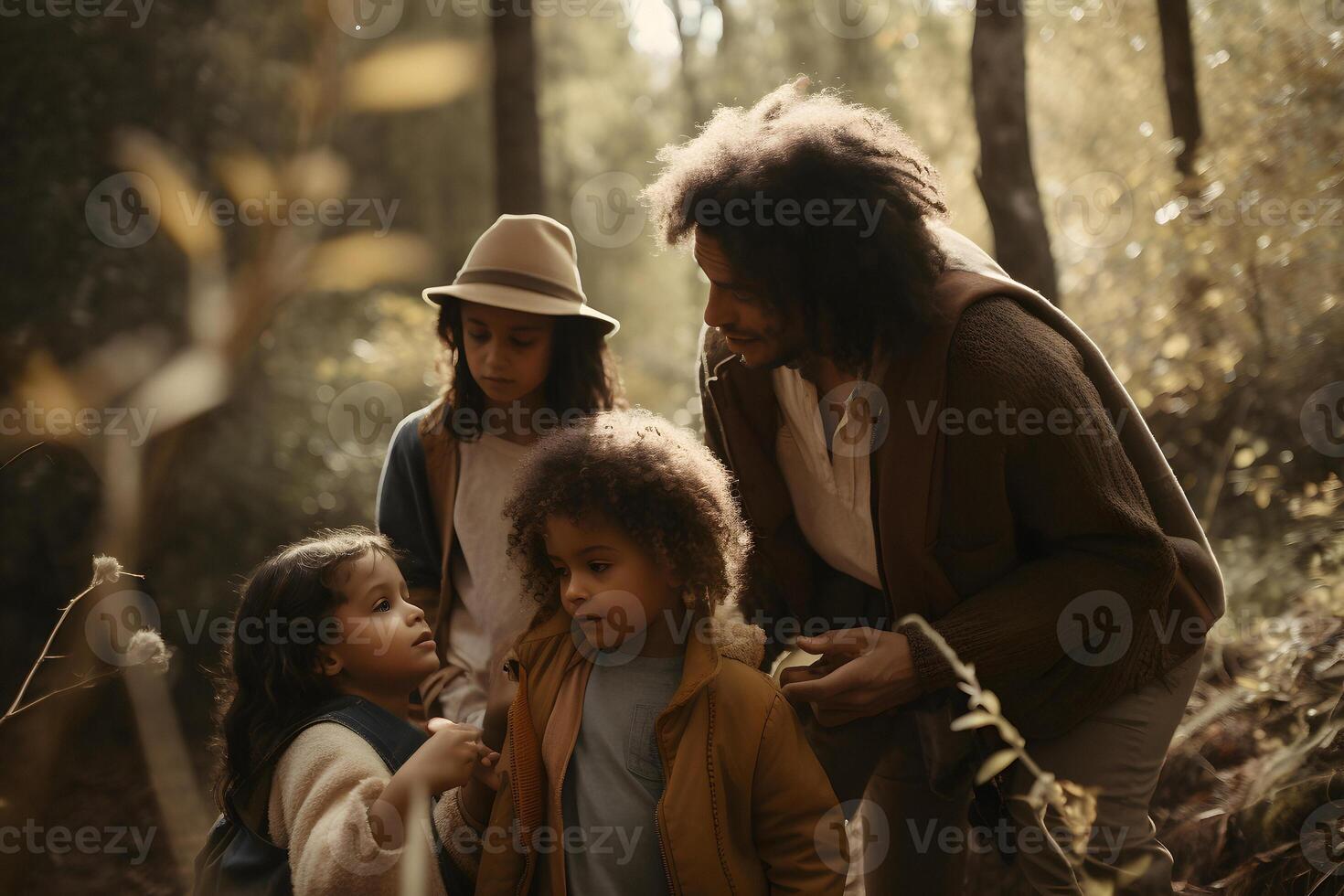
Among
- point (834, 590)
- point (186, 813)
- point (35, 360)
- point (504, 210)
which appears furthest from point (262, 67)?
point (834, 590)

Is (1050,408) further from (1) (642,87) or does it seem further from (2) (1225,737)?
(1) (642,87)

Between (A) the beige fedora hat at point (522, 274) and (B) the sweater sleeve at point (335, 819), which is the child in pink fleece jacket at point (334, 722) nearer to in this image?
(B) the sweater sleeve at point (335, 819)

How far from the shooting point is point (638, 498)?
223 centimetres

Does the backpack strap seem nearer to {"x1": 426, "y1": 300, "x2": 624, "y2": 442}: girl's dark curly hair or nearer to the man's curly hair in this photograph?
{"x1": 426, "y1": 300, "x2": 624, "y2": 442}: girl's dark curly hair

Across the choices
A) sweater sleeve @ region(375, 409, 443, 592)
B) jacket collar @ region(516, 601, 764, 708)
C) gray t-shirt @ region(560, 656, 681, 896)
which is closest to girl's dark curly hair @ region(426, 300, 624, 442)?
sweater sleeve @ region(375, 409, 443, 592)

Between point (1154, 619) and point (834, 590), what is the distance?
797 mm

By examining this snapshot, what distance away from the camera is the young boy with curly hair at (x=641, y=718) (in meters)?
2.12

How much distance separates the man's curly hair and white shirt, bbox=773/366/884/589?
0.95 feet

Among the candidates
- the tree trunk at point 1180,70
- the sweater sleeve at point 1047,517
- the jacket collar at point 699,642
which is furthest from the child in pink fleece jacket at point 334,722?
the tree trunk at point 1180,70

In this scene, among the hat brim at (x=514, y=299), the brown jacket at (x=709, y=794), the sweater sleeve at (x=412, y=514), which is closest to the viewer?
the brown jacket at (x=709, y=794)

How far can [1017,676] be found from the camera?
7.51 ft

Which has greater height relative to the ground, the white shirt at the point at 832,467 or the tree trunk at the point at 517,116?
the tree trunk at the point at 517,116

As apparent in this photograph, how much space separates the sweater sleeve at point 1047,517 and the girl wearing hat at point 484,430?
115 cm

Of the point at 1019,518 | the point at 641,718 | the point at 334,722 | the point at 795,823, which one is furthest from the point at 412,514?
the point at 1019,518
